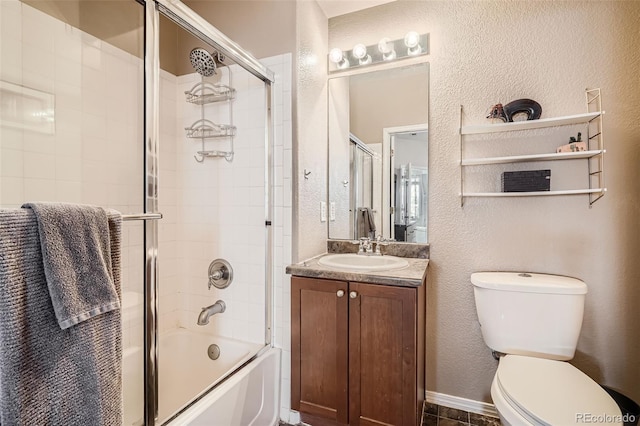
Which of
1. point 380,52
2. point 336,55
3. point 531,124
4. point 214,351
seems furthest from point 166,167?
point 531,124

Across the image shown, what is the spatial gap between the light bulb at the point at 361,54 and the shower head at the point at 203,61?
89cm

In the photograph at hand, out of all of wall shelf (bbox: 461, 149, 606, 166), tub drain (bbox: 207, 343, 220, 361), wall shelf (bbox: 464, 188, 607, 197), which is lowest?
tub drain (bbox: 207, 343, 220, 361)

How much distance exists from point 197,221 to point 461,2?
2105mm

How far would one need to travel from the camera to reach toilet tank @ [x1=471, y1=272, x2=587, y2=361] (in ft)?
4.74

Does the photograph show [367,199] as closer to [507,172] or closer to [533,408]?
[507,172]

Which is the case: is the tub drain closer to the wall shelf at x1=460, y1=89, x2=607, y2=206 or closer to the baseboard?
the baseboard

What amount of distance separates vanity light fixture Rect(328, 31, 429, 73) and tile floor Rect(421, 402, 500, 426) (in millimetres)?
2125

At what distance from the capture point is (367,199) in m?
2.09

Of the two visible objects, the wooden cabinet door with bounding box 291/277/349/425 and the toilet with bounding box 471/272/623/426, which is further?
the wooden cabinet door with bounding box 291/277/349/425

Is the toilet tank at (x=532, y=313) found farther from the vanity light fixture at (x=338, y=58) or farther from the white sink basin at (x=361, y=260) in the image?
the vanity light fixture at (x=338, y=58)

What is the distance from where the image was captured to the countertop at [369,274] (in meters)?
1.38

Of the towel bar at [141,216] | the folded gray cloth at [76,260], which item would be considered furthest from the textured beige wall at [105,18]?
the folded gray cloth at [76,260]

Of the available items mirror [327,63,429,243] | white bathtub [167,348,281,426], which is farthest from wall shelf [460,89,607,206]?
white bathtub [167,348,281,426]

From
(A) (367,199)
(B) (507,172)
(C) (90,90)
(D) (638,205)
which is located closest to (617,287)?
(D) (638,205)
